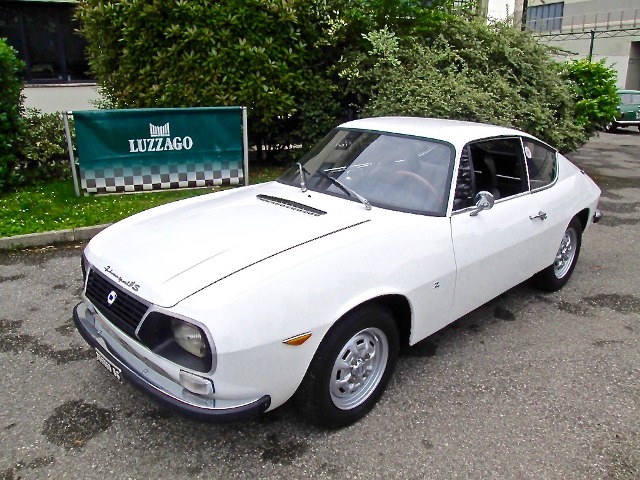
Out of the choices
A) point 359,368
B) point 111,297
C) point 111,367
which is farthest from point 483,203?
point 111,367

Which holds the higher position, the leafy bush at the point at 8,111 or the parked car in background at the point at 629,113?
the leafy bush at the point at 8,111

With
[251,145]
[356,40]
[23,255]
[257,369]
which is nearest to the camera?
[257,369]

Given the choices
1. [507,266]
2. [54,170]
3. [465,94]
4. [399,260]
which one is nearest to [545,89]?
[465,94]

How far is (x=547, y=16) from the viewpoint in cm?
4319

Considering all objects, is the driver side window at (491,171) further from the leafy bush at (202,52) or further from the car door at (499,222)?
the leafy bush at (202,52)

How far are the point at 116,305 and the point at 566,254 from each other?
3994 millimetres

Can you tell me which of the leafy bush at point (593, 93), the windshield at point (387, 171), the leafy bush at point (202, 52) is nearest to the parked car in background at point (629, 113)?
the leafy bush at point (593, 93)

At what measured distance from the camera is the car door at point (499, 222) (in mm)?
3303

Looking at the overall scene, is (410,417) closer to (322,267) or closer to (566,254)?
(322,267)

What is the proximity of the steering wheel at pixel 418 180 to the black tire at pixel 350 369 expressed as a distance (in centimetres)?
91

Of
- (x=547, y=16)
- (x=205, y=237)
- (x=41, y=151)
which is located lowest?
(x=41, y=151)

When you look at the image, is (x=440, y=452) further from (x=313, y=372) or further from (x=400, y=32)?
(x=400, y=32)

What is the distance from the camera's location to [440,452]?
270 centimetres

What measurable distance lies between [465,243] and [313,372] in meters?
1.34
